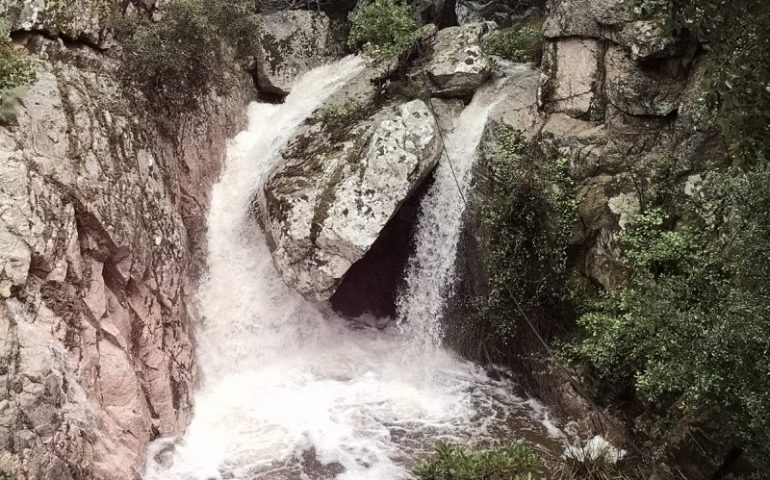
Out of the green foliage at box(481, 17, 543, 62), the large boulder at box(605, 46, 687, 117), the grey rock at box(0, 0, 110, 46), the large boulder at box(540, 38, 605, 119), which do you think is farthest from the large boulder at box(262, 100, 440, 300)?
the grey rock at box(0, 0, 110, 46)

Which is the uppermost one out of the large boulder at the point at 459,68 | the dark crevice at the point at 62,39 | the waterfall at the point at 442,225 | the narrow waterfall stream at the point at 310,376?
the large boulder at the point at 459,68

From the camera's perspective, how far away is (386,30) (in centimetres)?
1307

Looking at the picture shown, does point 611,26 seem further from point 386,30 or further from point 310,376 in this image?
point 310,376

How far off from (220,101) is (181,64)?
2.20 metres

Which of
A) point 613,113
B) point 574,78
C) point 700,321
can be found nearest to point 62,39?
point 574,78

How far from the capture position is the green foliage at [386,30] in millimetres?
12836

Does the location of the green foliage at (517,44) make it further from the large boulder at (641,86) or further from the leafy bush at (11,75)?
the leafy bush at (11,75)

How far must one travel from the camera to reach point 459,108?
1241cm

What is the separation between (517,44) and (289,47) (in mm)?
5815

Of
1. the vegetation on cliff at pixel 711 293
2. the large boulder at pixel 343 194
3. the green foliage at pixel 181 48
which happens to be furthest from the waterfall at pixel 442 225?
the green foliage at pixel 181 48

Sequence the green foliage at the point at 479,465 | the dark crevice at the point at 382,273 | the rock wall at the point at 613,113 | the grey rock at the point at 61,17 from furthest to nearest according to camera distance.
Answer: the dark crevice at the point at 382,273, the grey rock at the point at 61,17, the rock wall at the point at 613,113, the green foliage at the point at 479,465

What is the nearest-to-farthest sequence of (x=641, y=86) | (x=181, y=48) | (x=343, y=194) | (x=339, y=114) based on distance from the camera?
(x=641, y=86)
(x=343, y=194)
(x=181, y=48)
(x=339, y=114)

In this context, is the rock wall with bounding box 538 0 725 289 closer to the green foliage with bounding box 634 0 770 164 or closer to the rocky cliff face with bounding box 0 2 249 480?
the green foliage with bounding box 634 0 770 164

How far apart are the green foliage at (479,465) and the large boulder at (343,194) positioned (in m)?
3.80
